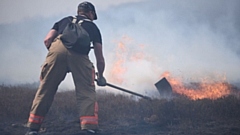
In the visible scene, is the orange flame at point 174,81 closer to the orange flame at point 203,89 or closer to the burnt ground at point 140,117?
the orange flame at point 203,89

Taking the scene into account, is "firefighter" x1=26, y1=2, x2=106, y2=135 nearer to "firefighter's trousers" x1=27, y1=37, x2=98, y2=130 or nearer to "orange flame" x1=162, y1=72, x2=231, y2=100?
"firefighter's trousers" x1=27, y1=37, x2=98, y2=130

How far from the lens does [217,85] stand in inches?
321

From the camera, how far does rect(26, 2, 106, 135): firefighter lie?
164 inches

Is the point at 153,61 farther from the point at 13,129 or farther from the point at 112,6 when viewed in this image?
the point at 13,129

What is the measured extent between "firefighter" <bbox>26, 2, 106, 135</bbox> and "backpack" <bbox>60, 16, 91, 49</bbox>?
8 centimetres

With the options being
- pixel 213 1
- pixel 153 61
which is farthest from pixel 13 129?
pixel 213 1

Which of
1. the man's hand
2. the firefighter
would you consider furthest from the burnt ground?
the man's hand

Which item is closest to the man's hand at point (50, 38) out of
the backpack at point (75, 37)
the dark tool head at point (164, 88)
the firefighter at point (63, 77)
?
the firefighter at point (63, 77)

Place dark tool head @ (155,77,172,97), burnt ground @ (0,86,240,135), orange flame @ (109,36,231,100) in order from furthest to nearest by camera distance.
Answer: orange flame @ (109,36,231,100) < dark tool head @ (155,77,172,97) < burnt ground @ (0,86,240,135)

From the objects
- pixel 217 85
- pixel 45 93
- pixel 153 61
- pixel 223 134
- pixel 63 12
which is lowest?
pixel 223 134

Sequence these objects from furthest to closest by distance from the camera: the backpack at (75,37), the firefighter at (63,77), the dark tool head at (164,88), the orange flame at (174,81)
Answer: the orange flame at (174,81) < the dark tool head at (164,88) < the backpack at (75,37) < the firefighter at (63,77)

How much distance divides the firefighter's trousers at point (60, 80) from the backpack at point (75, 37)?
0.31ft

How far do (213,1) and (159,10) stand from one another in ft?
5.18

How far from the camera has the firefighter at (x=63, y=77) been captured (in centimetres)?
416
